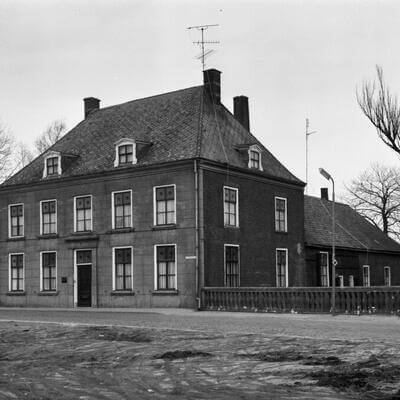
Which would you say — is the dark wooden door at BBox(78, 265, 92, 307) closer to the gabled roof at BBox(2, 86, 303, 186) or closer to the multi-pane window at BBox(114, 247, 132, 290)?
the multi-pane window at BBox(114, 247, 132, 290)

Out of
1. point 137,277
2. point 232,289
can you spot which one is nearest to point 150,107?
point 137,277

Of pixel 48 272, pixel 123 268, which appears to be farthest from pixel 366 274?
pixel 48 272

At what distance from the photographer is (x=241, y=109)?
40.1 metres

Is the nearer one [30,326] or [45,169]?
[30,326]

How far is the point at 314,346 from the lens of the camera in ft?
46.3

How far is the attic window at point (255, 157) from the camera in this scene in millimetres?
35781

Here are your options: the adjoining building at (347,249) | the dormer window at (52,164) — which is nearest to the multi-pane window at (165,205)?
the dormer window at (52,164)

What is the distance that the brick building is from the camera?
32.6m

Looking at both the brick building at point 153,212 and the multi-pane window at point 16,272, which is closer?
the brick building at point 153,212

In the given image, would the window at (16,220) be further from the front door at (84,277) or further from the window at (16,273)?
the front door at (84,277)

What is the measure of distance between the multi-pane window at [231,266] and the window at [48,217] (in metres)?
9.26

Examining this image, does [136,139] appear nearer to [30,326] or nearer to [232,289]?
[232,289]

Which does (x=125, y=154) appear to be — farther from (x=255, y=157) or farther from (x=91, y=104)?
(x=91, y=104)

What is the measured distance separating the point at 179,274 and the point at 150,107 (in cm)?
1032
